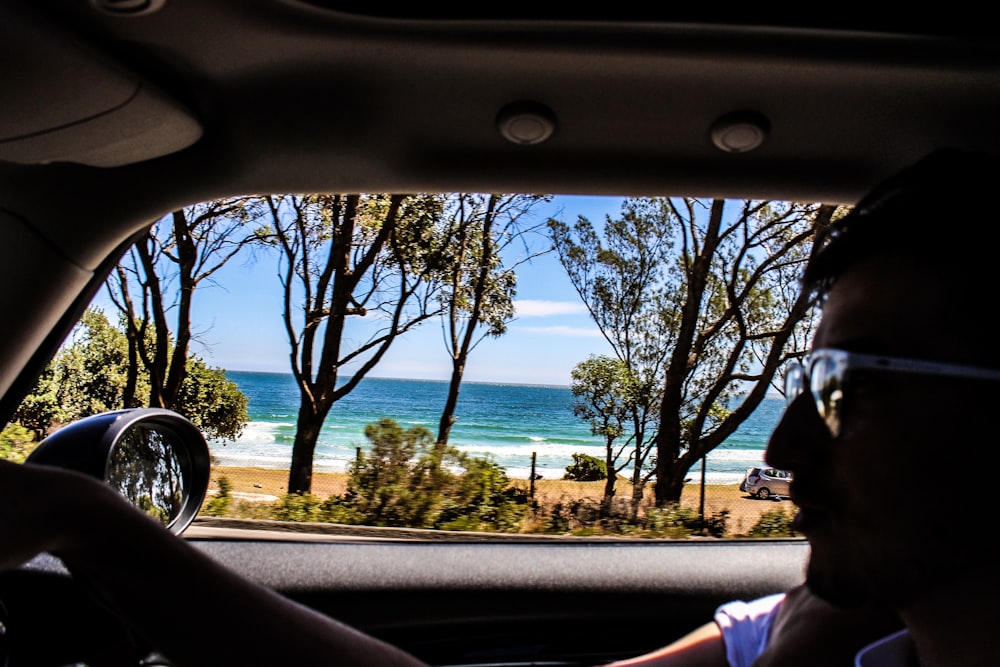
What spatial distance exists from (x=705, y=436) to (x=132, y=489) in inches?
522

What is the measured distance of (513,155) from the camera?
189 centimetres

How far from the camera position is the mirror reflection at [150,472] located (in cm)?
171

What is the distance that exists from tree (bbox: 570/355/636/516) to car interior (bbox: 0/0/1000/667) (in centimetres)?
1400

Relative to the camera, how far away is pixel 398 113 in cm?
176

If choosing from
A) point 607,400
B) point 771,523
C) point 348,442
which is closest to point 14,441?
point 771,523

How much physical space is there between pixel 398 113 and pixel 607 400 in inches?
693

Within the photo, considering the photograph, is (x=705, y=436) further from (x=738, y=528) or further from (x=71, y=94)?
(x=71, y=94)

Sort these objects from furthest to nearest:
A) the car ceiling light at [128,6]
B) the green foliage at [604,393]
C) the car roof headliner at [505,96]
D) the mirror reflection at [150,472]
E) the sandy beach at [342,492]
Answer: the green foliage at [604,393] < the sandy beach at [342,492] < the mirror reflection at [150,472] < the car roof headliner at [505,96] < the car ceiling light at [128,6]

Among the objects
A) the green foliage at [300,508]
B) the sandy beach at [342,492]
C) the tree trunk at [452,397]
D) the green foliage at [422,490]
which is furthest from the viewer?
the tree trunk at [452,397]

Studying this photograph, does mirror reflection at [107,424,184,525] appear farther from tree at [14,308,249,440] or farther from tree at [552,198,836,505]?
tree at [552,198,836,505]

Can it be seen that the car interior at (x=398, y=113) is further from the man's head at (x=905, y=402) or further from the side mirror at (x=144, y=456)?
the man's head at (x=905, y=402)

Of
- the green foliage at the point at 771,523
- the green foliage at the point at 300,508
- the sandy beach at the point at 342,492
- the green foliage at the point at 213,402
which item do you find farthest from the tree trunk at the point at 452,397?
the green foliage at the point at 771,523

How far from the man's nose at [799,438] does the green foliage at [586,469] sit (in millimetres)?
13589

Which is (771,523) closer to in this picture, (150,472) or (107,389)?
(150,472)
